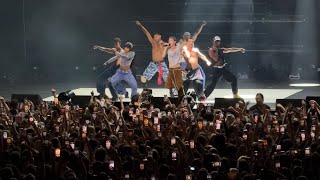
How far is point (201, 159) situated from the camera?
11.9m

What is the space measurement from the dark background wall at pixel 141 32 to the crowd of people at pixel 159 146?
47.1ft

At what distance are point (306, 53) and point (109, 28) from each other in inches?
264

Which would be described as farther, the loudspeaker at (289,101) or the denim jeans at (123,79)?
the denim jeans at (123,79)

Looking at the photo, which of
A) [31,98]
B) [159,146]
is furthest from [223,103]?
[159,146]

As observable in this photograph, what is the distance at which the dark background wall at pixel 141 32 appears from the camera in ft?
98.0

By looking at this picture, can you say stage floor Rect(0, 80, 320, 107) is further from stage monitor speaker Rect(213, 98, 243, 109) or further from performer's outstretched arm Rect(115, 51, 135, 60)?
stage monitor speaker Rect(213, 98, 243, 109)

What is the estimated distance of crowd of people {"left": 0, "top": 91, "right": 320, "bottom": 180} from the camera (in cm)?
1147

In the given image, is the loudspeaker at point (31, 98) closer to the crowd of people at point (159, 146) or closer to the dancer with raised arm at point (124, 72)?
the dancer with raised arm at point (124, 72)

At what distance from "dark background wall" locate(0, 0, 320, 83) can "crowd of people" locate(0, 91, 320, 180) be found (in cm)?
1436

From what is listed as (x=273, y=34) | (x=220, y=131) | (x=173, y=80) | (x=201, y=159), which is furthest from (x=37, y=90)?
(x=201, y=159)

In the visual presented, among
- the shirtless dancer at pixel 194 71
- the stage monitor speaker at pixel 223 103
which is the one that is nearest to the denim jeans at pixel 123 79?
the shirtless dancer at pixel 194 71

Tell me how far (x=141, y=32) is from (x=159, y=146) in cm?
1820

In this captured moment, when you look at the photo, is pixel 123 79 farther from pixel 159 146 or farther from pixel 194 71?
pixel 159 146

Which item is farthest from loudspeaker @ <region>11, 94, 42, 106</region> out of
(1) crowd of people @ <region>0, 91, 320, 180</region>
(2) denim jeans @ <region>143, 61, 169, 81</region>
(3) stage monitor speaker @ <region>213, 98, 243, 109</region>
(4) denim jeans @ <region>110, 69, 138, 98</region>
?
(2) denim jeans @ <region>143, 61, 169, 81</region>
